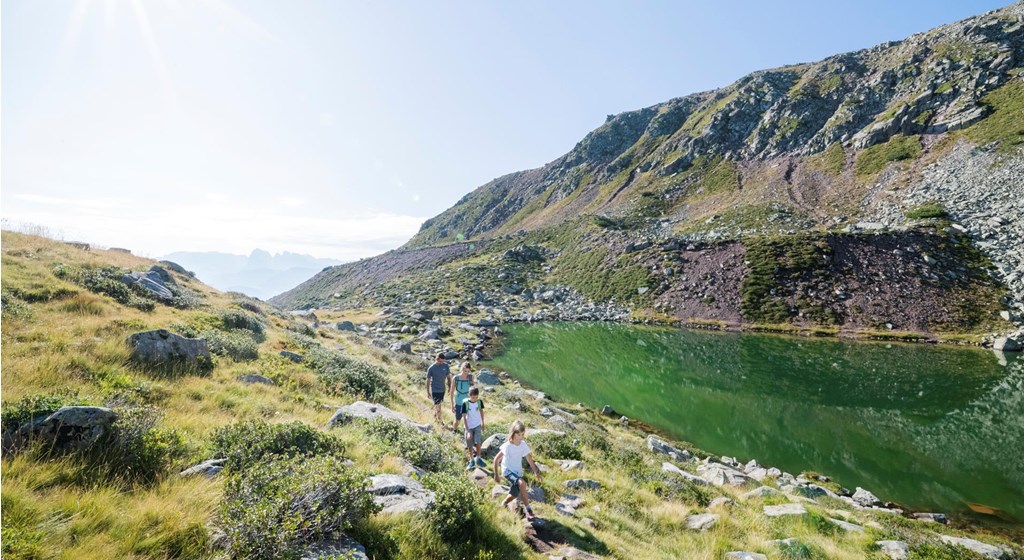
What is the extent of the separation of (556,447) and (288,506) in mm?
11391

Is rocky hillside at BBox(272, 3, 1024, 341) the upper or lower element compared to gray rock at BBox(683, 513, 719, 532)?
upper

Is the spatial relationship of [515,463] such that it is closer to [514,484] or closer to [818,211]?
[514,484]

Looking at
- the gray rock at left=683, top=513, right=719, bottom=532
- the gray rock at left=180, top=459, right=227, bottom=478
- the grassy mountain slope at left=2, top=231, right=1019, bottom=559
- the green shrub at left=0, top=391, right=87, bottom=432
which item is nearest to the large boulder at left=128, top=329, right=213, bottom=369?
the grassy mountain slope at left=2, top=231, right=1019, bottom=559

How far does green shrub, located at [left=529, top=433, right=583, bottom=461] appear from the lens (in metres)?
15.0

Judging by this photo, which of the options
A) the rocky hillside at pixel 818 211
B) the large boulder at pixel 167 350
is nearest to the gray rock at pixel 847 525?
the large boulder at pixel 167 350

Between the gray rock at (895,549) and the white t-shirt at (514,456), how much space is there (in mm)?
9730

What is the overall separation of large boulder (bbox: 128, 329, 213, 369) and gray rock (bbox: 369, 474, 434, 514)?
9403mm

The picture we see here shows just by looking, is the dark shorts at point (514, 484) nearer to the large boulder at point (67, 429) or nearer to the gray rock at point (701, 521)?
the gray rock at point (701, 521)

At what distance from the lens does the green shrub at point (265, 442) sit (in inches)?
289

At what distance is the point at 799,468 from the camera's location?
20.3 m

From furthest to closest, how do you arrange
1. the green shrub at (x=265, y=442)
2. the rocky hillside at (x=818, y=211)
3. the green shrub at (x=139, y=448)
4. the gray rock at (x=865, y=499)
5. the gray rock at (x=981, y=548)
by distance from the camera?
the rocky hillside at (x=818, y=211) → the gray rock at (x=865, y=499) → the gray rock at (x=981, y=548) → the green shrub at (x=265, y=442) → the green shrub at (x=139, y=448)

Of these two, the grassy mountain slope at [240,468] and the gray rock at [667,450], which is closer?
the grassy mountain slope at [240,468]

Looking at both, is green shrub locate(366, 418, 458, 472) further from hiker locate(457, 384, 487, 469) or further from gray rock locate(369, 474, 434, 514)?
gray rock locate(369, 474, 434, 514)

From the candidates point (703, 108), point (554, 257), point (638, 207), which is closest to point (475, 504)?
point (554, 257)
